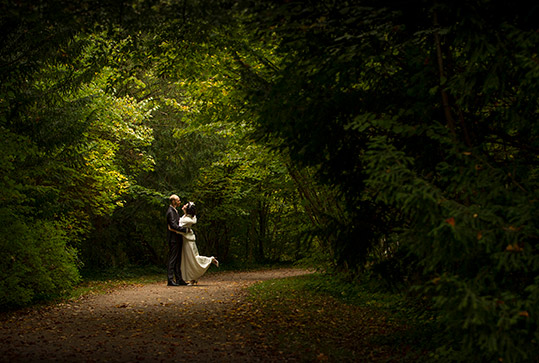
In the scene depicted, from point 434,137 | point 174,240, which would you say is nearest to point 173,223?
point 174,240

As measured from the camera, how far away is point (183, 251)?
14.6 meters

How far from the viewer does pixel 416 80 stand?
18.2 ft

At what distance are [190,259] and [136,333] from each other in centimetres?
732

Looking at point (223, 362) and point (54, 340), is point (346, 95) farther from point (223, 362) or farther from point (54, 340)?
point (54, 340)

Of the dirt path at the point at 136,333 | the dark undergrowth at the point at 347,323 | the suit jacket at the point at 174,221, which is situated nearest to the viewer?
the dirt path at the point at 136,333

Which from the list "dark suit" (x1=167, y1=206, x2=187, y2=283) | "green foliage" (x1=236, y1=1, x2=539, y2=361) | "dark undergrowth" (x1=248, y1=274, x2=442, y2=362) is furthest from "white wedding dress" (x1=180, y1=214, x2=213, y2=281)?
"green foliage" (x1=236, y1=1, x2=539, y2=361)

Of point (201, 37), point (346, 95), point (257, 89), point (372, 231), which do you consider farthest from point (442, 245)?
point (201, 37)

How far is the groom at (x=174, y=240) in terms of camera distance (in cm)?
1439

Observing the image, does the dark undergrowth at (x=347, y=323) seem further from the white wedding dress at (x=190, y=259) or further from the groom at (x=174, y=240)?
the groom at (x=174, y=240)

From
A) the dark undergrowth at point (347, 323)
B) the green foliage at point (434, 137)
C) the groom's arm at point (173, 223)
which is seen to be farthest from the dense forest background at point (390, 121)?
the groom's arm at point (173, 223)

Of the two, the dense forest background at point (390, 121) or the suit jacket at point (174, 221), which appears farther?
the suit jacket at point (174, 221)

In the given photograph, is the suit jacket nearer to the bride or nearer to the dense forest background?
the bride

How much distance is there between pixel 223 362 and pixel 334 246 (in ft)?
6.39

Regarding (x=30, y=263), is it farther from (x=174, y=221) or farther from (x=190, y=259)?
(x=190, y=259)
